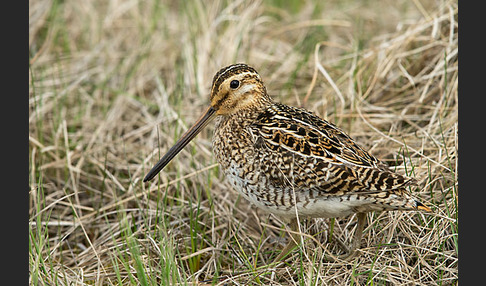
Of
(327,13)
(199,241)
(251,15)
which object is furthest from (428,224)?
(327,13)

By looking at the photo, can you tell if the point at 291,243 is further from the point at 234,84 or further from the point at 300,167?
the point at 234,84

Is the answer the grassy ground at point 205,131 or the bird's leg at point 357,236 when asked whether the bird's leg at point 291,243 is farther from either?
the bird's leg at point 357,236

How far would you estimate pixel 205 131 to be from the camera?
5.19m

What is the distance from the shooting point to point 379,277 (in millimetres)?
3625

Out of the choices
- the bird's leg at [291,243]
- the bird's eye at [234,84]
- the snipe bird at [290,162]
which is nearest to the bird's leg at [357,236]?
the snipe bird at [290,162]

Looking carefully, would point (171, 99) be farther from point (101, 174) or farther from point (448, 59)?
point (448, 59)

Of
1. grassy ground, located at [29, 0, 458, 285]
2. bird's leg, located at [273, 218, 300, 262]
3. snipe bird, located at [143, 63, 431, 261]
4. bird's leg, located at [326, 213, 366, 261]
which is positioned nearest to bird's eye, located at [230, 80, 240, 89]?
snipe bird, located at [143, 63, 431, 261]

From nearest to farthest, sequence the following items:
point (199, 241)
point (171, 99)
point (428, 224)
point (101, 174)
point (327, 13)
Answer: point (428, 224)
point (199, 241)
point (101, 174)
point (171, 99)
point (327, 13)

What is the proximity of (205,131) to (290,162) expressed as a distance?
1.74m

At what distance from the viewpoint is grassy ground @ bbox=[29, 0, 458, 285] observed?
379cm

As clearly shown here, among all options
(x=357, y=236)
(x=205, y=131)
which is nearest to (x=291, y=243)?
(x=357, y=236)

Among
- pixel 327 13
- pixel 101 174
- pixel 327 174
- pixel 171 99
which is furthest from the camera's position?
pixel 327 13

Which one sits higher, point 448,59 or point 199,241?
point 448,59

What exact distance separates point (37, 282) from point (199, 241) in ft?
3.74
